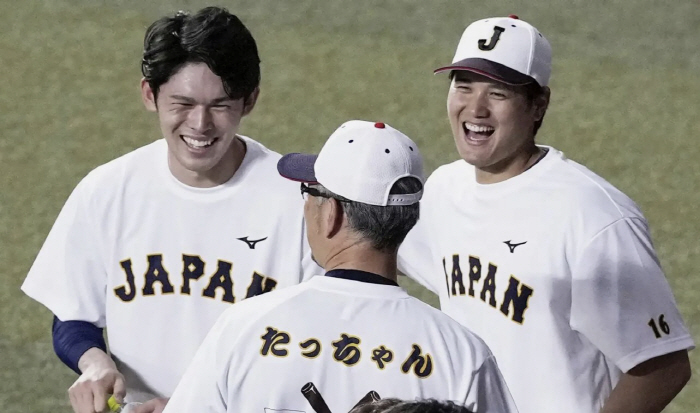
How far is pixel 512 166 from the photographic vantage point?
3.91 metres

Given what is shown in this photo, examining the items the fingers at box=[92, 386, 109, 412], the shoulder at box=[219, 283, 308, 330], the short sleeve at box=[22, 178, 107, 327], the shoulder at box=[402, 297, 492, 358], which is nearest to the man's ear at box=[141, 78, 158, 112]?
the short sleeve at box=[22, 178, 107, 327]

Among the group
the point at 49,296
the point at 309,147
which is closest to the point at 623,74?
the point at 309,147

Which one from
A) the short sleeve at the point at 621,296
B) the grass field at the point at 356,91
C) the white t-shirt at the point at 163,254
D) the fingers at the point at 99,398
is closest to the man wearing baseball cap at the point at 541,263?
the short sleeve at the point at 621,296

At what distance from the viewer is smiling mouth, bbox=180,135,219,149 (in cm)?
373

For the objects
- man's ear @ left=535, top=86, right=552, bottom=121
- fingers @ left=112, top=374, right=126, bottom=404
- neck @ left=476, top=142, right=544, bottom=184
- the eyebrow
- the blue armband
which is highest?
man's ear @ left=535, top=86, right=552, bottom=121

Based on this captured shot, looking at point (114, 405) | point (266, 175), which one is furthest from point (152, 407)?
point (266, 175)

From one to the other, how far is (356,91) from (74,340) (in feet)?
21.3

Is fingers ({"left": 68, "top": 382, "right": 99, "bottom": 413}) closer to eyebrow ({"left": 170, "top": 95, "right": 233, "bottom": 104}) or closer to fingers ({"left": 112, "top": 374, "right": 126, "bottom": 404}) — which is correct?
fingers ({"left": 112, "top": 374, "right": 126, "bottom": 404})

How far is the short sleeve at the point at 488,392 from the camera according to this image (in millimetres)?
2846

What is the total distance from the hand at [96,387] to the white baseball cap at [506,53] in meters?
1.35

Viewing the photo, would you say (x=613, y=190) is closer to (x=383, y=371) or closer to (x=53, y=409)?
(x=383, y=371)

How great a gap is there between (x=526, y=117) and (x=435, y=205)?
16.0 inches

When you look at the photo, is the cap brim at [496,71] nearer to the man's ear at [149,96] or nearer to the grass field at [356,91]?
the man's ear at [149,96]

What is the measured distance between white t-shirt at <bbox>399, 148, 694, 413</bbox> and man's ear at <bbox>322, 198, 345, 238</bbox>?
920 millimetres
